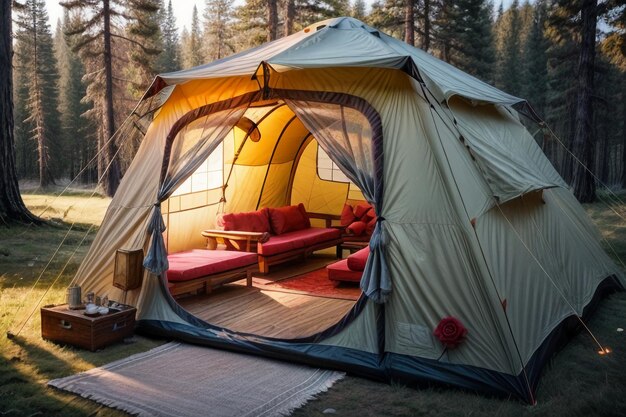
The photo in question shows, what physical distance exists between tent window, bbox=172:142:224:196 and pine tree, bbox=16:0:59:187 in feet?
71.4

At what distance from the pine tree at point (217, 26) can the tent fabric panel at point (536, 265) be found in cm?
2587

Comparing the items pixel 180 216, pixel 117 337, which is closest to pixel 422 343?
pixel 117 337

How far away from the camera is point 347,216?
8820mm

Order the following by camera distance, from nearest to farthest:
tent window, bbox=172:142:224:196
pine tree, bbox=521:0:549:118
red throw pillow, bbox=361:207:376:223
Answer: tent window, bbox=172:142:224:196 → red throw pillow, bbox=361:207:376:223 → pine tree, bbox=521:0:549:118

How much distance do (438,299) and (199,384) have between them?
1808 millimetres

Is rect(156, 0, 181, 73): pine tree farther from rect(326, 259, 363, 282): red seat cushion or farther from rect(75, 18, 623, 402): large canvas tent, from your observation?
rect(75, 18, 623, 402): large canvas tent

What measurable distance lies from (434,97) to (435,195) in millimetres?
788

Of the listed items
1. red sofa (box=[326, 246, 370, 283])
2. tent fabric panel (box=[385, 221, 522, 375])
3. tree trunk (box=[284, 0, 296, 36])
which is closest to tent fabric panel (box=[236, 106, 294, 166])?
red sofa (box=[326, 246, 370, 283])

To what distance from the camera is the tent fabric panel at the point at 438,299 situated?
12.8ft

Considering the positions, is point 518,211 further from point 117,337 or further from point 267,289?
point 117,337

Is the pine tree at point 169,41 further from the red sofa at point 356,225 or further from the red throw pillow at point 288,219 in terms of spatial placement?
the red sofa at point 356,225

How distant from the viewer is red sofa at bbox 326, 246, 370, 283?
6547 mm

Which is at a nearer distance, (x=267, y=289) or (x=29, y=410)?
(x=29, y=410)

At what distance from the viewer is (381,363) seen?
13.5 feet
